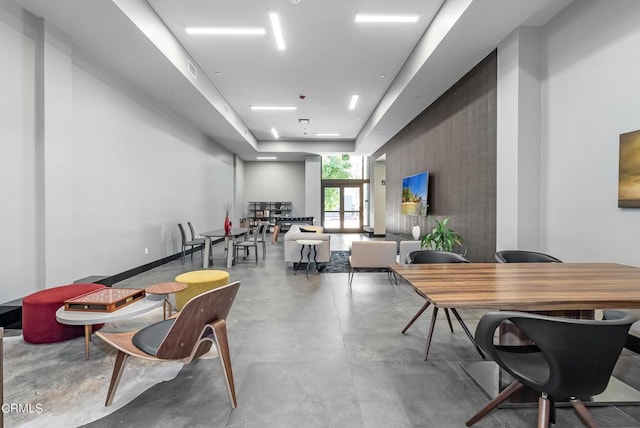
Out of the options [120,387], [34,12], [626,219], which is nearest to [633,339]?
[626,219]

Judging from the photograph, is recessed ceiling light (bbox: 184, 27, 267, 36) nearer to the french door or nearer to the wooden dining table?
the wooden dining table

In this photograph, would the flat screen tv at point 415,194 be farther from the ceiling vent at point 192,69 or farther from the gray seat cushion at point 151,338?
the gray seat cushion at point 151,338

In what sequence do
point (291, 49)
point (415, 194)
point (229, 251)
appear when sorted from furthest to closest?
point (415, 194) → point (229, 251) → point (291, 49)

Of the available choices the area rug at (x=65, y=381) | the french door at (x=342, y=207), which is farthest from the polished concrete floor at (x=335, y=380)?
the french door at (x=342, y=207)

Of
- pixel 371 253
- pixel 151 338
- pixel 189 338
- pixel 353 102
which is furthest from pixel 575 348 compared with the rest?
pixel 353 102

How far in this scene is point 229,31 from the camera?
14.9ft

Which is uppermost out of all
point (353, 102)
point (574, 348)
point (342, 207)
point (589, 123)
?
point (353, 102)

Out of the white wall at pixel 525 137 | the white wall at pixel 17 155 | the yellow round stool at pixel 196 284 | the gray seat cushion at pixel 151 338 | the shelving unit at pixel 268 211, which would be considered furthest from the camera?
the shelving unit at pixel 268 211

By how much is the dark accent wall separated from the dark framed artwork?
1.61 metres

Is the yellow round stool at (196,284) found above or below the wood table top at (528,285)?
below

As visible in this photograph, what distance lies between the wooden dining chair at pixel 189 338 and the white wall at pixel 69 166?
2550 mm

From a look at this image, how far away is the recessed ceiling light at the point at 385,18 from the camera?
4.20 metres

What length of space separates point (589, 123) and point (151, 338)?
4424 mm

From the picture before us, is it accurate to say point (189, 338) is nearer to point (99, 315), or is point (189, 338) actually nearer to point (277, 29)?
point (99, 315)
